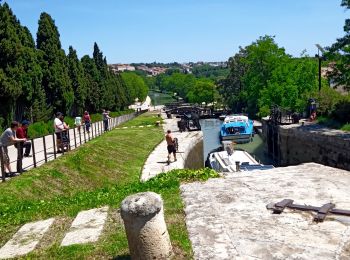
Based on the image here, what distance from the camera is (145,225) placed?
5.57 meters

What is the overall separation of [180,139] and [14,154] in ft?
56.2

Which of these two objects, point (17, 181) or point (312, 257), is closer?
point (312, 257)

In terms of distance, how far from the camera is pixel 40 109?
31344 millimetres

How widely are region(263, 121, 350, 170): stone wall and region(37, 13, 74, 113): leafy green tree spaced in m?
17.1

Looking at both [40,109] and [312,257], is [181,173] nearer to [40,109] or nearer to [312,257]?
[312,257]

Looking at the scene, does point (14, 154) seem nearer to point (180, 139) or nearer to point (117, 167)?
point (117, 167)

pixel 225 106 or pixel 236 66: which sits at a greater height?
pixel 236 66

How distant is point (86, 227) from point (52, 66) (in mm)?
27996

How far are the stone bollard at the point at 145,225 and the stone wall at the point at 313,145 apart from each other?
15996mm

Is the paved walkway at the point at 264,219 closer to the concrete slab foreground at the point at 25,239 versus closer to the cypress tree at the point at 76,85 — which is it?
the concrete slab foreground at the point at 25,239

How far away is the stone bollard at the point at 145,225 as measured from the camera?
5527 mm

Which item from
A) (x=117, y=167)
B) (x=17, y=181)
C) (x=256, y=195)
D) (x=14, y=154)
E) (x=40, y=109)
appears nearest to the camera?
(x=256, y=195)

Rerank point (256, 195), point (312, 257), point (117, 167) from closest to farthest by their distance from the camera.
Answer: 1. point (312, 257)
2. point (256, 195)
3. point (117, 167)

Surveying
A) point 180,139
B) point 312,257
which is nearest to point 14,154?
point 312,257
